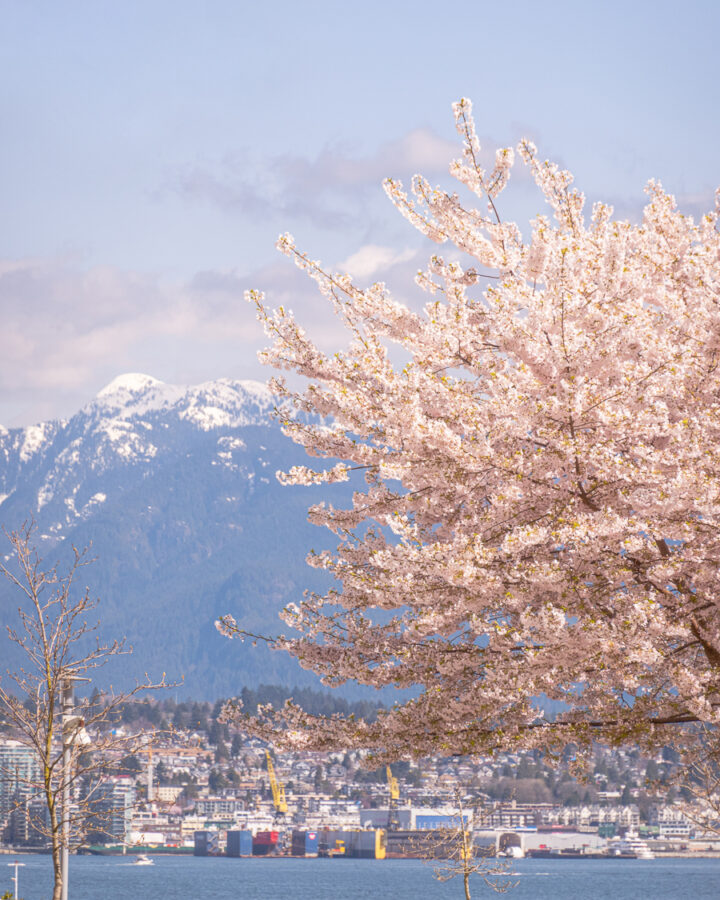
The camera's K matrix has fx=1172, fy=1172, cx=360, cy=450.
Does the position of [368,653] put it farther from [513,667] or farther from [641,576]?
[641,576]

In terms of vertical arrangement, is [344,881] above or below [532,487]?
below

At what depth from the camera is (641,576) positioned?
389 inches

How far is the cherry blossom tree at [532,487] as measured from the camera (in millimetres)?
9359

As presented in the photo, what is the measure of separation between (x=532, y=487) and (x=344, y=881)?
146 meters

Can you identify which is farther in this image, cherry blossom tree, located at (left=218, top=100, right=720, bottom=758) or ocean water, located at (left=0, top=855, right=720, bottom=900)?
ocean water, located at (left=0, top=855, right=720, bottom=900)

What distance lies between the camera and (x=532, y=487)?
977cm

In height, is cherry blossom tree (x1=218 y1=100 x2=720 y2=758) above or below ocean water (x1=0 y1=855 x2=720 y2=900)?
above

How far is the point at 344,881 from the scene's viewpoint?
145375mm

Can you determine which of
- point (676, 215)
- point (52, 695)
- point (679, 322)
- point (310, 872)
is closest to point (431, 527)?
point (679, 322)

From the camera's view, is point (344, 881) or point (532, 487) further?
point (344, 881)

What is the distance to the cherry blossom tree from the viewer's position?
30.7 ft

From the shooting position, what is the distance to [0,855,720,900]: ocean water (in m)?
114

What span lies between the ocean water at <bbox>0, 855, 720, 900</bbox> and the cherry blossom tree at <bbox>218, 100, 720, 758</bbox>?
272ft

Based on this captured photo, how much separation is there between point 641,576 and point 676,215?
14.4ft
